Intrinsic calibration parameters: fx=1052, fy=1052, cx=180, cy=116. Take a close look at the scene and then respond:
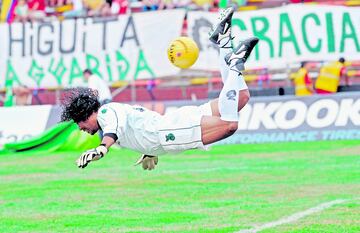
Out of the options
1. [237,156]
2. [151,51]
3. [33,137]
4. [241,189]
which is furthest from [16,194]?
[151,51]

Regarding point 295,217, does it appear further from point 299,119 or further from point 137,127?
point 299,119

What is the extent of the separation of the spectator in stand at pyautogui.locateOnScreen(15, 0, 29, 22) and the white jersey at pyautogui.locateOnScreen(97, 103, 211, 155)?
58.7 ft

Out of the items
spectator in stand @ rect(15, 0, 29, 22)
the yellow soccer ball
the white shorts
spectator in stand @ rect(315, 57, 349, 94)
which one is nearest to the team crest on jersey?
the white shorts

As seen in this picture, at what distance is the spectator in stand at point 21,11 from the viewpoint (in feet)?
94.2

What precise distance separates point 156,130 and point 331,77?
47.8 ft

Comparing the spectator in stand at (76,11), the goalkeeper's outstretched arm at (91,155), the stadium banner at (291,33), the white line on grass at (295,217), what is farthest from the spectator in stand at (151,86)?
the goalkeeper's outstretched arm at (91,155)

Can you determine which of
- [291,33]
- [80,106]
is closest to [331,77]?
[291,33]

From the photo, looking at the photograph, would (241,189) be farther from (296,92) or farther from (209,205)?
(296,92)

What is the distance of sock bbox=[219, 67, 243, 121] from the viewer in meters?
11.2

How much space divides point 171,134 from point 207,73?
15.8 meters

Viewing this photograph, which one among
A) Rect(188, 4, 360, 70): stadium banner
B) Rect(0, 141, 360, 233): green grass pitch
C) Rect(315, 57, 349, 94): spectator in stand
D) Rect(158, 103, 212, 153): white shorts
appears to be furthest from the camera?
Rect(188, 4, 360, 70): stadium banner

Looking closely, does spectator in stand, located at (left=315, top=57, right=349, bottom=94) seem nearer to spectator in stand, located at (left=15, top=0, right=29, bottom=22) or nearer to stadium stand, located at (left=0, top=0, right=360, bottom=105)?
stadium stand, located at (left=0, top=0, right=360, bottom=105)

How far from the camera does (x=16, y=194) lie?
15.6 m

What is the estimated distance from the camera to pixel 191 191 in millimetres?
15016
